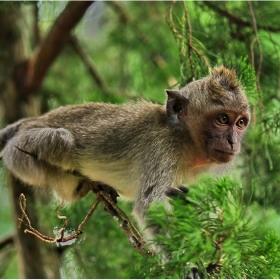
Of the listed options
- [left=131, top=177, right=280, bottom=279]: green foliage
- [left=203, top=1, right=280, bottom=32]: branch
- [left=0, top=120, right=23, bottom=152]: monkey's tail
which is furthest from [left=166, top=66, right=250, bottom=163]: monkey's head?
[left=0, top=120, right=23, bottom=152]: monkey's tail

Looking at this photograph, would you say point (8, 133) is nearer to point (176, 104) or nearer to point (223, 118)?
point (176, 104)

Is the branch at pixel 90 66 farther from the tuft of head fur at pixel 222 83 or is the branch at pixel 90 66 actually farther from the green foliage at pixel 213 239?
the green foliage at pixel 213 239

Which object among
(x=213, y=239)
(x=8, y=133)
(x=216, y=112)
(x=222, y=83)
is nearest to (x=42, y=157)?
(x=8, y=133)

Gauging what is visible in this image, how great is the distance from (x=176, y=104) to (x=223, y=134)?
0.61m

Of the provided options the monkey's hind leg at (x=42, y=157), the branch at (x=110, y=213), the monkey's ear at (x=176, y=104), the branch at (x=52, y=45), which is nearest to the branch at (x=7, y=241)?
the monkey's hind leg at (x=42, y=157)

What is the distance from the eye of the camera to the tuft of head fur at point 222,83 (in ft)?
15.6

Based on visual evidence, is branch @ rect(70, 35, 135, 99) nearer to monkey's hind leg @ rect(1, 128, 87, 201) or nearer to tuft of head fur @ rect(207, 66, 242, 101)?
monkey's hind leg @ rect(1, 128, 87, 201)

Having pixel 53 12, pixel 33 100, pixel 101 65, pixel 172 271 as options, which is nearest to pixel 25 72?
pixel 33 100

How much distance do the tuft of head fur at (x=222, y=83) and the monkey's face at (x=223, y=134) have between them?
0.58 feet

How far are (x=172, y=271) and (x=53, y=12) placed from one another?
4262 mm

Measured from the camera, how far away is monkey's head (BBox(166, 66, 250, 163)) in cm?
471

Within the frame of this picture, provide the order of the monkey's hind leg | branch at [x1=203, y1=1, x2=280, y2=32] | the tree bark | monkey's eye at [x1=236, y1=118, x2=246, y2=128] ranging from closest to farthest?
monkey's eye at [x1=236, y1=118, x2=246, y2=128], the monkey's hind leg, branch at [x1=203, y1=1, x2=280, y2=32], the tree bark

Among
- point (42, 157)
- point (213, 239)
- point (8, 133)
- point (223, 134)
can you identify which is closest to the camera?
point (213, 239)

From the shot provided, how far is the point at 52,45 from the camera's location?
6.79 meters
